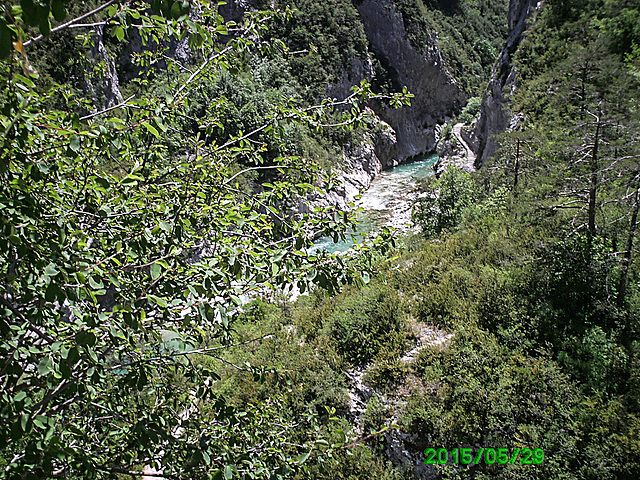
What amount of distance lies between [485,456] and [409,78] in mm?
54545

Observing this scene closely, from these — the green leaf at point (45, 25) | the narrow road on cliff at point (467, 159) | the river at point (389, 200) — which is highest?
the green leaf at point (45, 25)

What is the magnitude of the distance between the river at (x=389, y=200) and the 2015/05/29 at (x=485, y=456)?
11.7 m

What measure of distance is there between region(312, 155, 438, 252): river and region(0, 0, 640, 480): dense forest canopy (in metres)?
7.28

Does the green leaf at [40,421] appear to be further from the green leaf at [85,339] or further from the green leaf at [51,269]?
the green leaf at [51,269]

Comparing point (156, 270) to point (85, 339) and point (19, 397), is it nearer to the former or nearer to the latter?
point (85, 339)

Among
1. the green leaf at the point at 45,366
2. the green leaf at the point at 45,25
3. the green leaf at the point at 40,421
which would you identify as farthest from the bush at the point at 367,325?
the green leaf at the point at 45,25

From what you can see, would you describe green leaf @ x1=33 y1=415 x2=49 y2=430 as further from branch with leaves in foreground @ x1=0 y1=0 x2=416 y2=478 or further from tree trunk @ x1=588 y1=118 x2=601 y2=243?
tree trunk @ x1=588 y1=118 x2=601 y2=243

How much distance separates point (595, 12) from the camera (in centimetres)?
1586

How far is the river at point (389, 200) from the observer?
21.2m

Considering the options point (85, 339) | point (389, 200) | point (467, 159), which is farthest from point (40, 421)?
point (467, 159)

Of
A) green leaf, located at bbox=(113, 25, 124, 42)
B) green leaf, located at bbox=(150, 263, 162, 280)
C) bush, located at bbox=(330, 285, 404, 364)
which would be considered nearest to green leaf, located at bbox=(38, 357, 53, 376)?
green leaf, located at bbox=(150, 263, 162, 280)

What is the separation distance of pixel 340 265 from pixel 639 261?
6709 millimetres

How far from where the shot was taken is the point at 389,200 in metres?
28.3

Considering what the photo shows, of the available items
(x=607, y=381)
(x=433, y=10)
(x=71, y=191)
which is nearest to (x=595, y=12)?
(x=607, y=381)
